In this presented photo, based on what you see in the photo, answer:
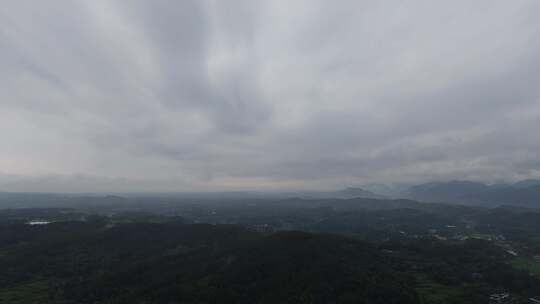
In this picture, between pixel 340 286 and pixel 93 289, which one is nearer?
pixel 340 286

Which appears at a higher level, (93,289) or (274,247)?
(274,247)

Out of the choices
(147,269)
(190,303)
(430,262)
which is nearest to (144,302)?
(190,303)

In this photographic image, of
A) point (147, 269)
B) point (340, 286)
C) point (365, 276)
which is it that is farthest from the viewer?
point (147, 269)

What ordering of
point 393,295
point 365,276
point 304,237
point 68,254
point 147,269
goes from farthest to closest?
point 68,254 < point 304,237 < point 147,269 < point 365,276 < point 393,295

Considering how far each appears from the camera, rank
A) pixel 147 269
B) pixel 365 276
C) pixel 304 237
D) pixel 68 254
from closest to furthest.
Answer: pixel 365 276, pixel 147 269, pixel 304 237, pixel 68 254

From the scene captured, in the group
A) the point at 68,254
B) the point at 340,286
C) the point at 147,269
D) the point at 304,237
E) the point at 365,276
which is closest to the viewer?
the point at 340,286

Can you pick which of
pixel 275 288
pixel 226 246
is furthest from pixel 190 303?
pixel 226 246

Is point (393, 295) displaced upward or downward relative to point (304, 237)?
downward

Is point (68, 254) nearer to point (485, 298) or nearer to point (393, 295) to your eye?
point (393, 295)

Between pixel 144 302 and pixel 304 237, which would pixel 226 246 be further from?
pixel 144 302
